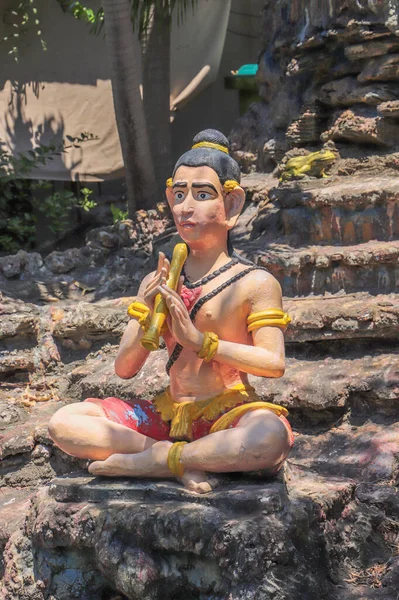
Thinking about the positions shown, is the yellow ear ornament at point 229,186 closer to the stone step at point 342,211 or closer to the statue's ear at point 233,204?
the statue's ear at point 233,204

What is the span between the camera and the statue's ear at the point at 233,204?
3996 mm

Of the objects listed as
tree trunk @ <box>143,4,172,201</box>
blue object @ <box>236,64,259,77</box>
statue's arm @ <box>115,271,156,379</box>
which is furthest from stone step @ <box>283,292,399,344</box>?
blue object @ <box>236,64,259,77</box>

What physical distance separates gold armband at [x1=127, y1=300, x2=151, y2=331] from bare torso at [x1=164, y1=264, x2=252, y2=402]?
18 cm

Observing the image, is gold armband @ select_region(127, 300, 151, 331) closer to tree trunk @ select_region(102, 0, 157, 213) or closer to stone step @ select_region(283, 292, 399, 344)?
stone step @ select_region(283, 292, 399, 344)

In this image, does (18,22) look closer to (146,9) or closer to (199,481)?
(146,9)

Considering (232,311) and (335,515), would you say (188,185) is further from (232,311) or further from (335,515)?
(335,515)

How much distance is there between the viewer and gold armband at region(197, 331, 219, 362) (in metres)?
3.62

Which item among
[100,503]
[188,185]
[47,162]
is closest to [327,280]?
[188,185]

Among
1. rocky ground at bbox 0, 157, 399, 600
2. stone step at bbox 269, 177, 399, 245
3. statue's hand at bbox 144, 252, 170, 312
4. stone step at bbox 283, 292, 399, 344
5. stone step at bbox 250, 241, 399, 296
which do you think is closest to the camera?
rocky ground at bbox 0, 157, 399, 600

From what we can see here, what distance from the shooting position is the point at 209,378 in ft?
12.7

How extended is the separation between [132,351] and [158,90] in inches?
204

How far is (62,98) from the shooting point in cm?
877

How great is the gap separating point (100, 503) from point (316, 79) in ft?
18.2

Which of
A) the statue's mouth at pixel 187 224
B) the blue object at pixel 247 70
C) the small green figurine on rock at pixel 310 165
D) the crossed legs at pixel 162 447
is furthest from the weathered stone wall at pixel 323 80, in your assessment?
the crossed legs at pixel 162 447
